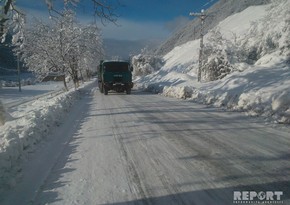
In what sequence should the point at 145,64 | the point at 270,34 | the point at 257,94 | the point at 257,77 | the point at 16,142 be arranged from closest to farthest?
the point at 16,142
the point at 257,94
the point at 257,77
the point at 270,34
the point at 145,64

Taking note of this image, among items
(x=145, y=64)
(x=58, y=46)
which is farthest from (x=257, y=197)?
(x=145, y=64)

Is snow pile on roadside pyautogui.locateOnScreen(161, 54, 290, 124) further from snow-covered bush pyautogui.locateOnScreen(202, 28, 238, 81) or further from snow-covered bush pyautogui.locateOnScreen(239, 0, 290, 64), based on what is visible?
snow-covered bush pyautogui.locateOnScreen(202, 28, 238, 81)

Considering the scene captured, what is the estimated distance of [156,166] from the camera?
5.96m

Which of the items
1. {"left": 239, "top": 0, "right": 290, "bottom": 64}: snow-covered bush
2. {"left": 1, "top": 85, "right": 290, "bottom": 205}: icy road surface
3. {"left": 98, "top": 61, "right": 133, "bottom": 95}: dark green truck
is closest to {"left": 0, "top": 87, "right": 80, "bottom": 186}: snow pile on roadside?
{"left": 1, "top": 85, "right": 290, "bottom": 205}: icy road surface

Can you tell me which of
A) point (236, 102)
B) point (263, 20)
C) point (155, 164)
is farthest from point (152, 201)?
point (263, 20)

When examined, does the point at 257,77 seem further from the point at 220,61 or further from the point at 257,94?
the point at 220,61

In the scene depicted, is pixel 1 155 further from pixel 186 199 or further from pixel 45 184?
pixel 186 199

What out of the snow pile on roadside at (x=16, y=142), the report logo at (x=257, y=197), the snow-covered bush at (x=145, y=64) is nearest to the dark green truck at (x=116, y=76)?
the snow pile on roadside at (x=16, y=142)

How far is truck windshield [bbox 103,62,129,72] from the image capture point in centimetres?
2925

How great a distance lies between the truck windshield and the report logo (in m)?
25.4

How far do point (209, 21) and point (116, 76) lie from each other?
130 meters

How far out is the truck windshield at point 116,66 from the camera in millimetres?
29250

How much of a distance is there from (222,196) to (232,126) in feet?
18.3

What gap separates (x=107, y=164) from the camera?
6.22m
